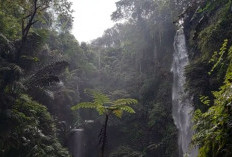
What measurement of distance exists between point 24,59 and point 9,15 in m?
2.55

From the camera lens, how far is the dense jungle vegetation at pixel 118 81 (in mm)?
5075

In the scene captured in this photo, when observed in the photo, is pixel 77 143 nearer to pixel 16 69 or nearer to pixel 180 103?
pixel 180 103

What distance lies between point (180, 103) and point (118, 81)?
32.6 feet

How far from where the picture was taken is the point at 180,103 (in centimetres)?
1117

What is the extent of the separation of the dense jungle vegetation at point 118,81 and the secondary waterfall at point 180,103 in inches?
19.9

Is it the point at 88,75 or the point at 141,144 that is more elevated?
the point at 88,75

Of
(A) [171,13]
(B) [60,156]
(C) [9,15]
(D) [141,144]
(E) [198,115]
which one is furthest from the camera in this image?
(A) [171,13]

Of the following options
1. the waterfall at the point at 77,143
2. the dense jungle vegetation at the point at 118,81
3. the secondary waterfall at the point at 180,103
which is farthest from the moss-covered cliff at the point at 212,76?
the waterfall at the point at 77,143

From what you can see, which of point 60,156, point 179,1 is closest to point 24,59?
Answer: point 60,156

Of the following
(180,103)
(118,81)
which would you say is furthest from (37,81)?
(118,81)

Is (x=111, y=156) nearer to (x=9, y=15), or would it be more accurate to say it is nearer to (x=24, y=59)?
(x=24, y=59)

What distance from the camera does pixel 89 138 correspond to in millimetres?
16062

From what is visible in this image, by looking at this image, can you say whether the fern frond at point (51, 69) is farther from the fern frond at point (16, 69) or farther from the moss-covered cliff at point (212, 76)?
the moss-covered cliff at point (212, 76)

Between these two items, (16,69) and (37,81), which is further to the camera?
(37,81)
